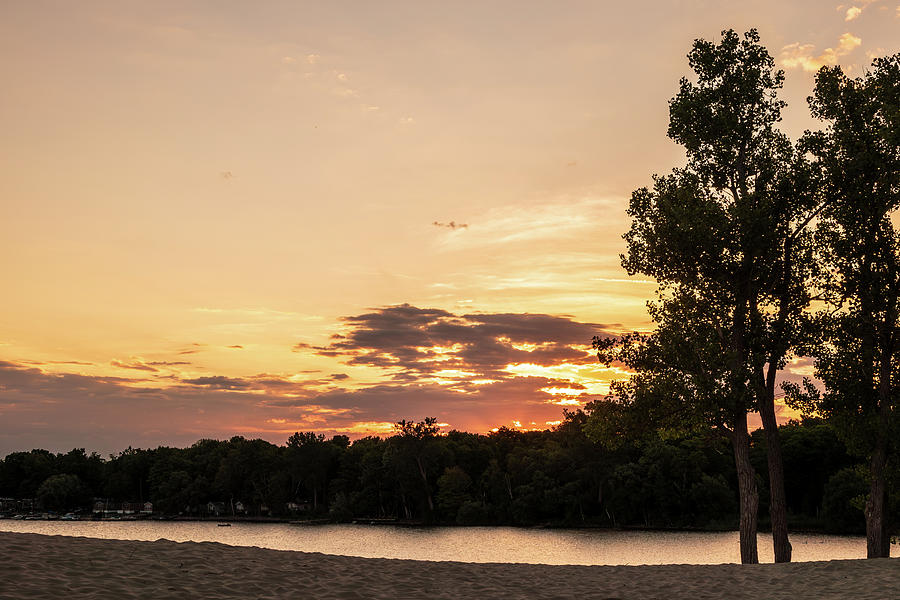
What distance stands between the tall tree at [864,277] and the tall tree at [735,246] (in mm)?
1166

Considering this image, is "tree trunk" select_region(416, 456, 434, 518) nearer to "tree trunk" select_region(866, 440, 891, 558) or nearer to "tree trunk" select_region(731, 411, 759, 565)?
"tree trunk" select_region(731, 411, 759, 565)

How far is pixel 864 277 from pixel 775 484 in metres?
8.40

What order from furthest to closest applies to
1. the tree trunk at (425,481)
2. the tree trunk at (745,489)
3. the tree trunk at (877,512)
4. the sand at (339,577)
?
the tree trunk at (425,481) < the tree trunk at (745,489) < the tree trunk at (877,512) < the sand at (339,577)

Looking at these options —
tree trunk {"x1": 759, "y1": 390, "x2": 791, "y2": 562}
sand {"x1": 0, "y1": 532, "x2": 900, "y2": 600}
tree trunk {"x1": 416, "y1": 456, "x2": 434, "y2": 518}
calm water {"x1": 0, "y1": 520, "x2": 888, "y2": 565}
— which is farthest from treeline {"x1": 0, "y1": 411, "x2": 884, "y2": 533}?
sand {"x1": 0, "y1": 532, "x2": 900, "y2": 600}

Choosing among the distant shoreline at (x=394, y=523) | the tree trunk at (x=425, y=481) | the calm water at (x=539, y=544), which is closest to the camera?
the calm water at (x=539, y=544)

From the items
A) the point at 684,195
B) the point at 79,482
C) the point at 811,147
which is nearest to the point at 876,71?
the point at 811,147

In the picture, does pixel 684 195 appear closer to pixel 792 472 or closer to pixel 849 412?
pixel 849 412

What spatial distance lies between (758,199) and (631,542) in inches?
2835

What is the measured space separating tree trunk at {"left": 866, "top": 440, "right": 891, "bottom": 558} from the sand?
16.0 feet

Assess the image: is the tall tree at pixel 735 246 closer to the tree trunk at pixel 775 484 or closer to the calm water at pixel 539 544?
the tree trunk at pixel 775 484

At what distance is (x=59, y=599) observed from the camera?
1230cm

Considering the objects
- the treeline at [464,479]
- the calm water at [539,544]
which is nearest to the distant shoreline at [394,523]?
the treeline at [464,479]

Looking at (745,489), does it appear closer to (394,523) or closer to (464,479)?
(464,479)

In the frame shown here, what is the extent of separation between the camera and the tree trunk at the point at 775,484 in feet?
89.6
